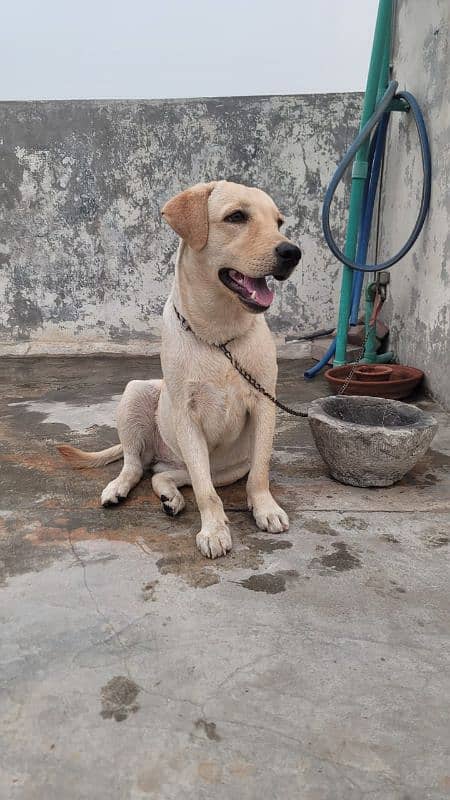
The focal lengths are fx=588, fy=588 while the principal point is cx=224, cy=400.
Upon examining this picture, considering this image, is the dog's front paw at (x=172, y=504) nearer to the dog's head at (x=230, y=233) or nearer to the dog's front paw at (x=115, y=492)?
the dog's front paw at (x=115, y=492)

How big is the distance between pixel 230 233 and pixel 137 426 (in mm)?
1117

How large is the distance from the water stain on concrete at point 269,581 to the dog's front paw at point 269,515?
1.04 ft

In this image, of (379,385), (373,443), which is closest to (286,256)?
(373,443)

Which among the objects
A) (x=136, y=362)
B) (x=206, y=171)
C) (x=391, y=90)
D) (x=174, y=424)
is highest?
(x=391, y=90)

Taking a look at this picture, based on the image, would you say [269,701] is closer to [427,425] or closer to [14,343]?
[427,425]

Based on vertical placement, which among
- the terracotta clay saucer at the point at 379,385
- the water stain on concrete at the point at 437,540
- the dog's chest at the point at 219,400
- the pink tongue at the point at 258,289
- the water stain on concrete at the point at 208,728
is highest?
the pink tongue at the point at 258,289

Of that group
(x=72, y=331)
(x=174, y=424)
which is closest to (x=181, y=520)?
(x=174, y=424)

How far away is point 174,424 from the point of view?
2570mm

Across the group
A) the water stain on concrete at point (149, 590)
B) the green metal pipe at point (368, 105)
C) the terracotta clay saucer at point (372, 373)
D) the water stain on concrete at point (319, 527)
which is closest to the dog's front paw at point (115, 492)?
the water stain on concrete at point (149, 590)

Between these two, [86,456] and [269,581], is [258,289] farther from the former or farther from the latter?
[86,456]

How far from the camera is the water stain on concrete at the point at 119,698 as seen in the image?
57.5 inches

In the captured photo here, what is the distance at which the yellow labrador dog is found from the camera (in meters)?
2.32

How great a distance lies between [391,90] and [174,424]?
339 cm

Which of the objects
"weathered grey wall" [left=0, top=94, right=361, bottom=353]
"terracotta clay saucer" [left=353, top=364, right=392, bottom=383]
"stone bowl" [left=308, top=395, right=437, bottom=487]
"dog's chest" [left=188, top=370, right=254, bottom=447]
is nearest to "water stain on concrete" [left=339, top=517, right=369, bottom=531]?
"stone bowl" [left=308, top=395, right=437, bottom=487]
